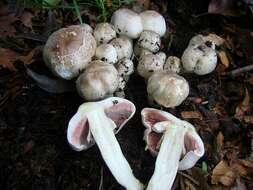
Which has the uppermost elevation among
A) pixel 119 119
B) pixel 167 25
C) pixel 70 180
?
pixel 167 25

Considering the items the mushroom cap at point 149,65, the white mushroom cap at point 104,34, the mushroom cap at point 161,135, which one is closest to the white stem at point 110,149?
the mushroom cap at point 161,135

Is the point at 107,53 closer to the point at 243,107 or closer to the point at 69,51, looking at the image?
the point at 69,51

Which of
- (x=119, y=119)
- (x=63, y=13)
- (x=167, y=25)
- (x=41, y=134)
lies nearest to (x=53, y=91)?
(x=41, y=134)

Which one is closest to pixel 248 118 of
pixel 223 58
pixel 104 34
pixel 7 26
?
pixel 223 58

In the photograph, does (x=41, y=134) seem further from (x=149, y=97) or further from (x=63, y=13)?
(x=63, y=13)

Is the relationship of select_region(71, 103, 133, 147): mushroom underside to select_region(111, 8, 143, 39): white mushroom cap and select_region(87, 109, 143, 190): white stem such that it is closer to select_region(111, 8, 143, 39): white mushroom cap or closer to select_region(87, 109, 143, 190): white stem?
select_region(87, 109, 143, 190): white stem

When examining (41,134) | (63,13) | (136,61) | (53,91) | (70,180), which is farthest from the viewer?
(63,13)

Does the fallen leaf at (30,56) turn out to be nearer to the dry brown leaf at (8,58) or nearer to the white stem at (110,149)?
the dry brown leaf at (8,58)
